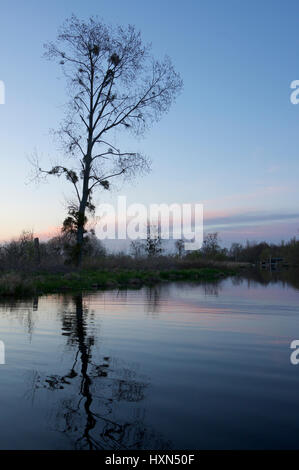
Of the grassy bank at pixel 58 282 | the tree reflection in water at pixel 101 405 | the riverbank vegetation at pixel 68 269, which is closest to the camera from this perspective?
the tree reflection in water at pixel 101 405

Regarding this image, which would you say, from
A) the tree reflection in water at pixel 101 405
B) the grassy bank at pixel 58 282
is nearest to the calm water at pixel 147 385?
the tree reflection in water at pixel 101 405

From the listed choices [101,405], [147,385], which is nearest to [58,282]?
[147,385]

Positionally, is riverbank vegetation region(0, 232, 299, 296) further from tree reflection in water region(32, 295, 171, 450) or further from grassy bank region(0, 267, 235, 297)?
tree reflection in water region(32, 295, 171, 450)

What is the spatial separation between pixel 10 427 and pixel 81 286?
15.9 metres

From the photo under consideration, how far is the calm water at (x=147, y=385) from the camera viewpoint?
3.33 metres

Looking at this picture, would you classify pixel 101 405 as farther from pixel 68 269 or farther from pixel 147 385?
pixel 68 269

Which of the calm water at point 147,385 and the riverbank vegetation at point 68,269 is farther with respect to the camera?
the riverbank vegetation at point 68,269

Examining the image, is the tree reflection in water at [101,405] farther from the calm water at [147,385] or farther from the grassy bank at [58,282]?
the grassy bank at [58,282]

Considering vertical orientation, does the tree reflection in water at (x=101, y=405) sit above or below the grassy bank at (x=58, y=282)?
below

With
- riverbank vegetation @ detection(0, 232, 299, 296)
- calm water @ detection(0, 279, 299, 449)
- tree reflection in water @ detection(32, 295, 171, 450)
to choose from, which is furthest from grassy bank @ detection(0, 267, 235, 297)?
tree reflection in water @ detection(32, 295, 171, 450)

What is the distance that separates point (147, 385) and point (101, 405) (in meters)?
0.79

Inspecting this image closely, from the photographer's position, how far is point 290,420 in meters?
3.63
